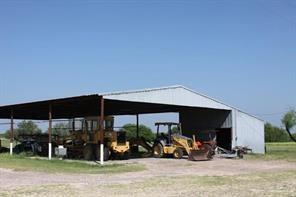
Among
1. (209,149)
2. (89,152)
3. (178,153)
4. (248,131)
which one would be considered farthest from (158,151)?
(248,131)

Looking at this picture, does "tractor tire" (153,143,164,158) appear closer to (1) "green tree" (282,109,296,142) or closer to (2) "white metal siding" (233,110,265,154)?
(2) "white metal siding" (233,110,265,154)

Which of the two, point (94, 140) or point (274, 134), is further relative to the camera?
point (274, 134)

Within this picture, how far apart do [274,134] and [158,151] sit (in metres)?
67.2

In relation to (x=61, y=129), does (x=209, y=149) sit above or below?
below

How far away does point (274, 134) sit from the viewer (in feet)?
323

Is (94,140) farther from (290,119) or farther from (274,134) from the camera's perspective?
(274,134)

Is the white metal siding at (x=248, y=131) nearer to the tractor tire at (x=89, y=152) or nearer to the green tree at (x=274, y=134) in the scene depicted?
the tractor tire at (x=89, y=152)

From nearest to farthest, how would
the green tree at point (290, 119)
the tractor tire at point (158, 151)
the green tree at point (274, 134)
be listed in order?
the tractor tire at point (158, 151) < the green tree at point (290, 119) < the green tree at point (274, 134)

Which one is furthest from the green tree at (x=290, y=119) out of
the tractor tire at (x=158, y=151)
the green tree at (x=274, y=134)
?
the tractor tire at (x=158, y=151)

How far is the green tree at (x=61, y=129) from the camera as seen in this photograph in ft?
130

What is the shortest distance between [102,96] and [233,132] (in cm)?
1389

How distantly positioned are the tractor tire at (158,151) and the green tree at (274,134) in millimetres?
65896

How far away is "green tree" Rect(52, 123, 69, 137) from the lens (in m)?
39.8

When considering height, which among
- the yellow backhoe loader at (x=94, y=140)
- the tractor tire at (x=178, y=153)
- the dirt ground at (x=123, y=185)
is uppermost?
the yellow backhoe loader at (x=94, y=140)
